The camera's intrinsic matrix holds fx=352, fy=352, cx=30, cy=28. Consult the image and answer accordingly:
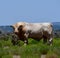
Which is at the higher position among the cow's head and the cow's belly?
the cow's head

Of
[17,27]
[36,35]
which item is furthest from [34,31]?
[17,27]

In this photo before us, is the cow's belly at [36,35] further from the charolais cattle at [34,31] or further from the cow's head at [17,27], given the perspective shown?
the cow's head at [17,27]

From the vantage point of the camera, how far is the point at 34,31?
59.5 ft

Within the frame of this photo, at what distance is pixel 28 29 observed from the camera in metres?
17.9

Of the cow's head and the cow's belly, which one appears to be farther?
the cow's belly

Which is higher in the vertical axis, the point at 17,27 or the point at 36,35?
the point at 17,27

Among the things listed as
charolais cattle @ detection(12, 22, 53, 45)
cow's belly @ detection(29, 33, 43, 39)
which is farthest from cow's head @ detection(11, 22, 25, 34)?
cow's belly @ detection(29, 33, 43, 39)

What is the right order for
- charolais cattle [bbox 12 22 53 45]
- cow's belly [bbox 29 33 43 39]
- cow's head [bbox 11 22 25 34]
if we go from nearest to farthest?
1. cow's head [bbox 11 22 25 34]
2. charolais cattle [bbox 12 22 53 45]
3. cow's belly [bbox 29 33 43 39]

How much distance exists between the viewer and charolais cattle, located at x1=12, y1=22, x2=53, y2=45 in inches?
695

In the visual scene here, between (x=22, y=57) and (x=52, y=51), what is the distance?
43.7 inches

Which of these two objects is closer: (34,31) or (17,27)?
(17,27)

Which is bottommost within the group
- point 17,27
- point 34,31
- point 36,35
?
point 36,35

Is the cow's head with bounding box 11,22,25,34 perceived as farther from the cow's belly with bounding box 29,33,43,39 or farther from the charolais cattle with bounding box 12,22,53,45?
the cow's belly with bounding box 29,33,43,39

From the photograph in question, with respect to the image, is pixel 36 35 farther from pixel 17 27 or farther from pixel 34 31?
pixel 17 27
